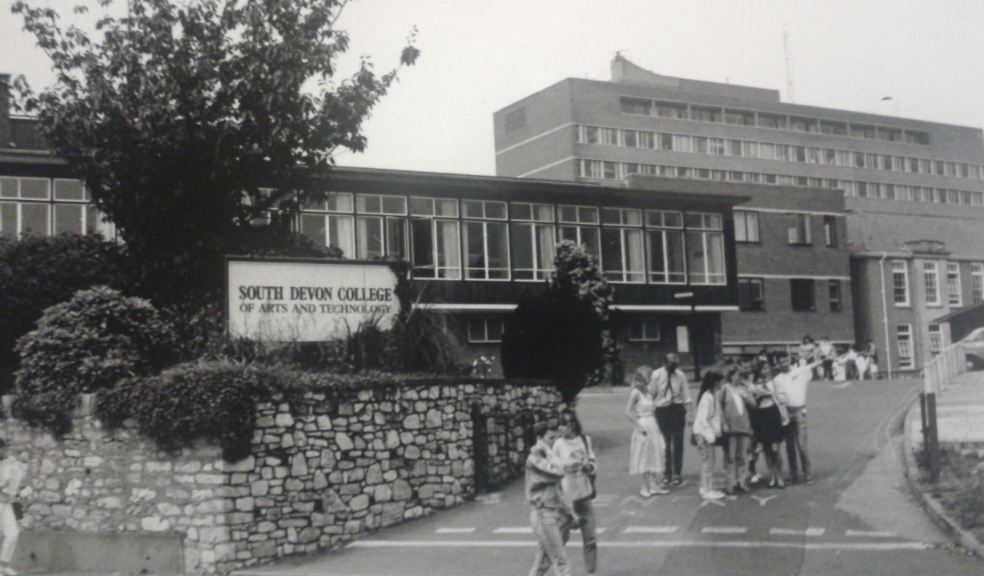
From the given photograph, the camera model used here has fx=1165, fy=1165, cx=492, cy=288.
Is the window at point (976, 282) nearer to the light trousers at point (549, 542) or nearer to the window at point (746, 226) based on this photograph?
the window at point (746, 226)

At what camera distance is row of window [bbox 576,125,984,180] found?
74.0 m

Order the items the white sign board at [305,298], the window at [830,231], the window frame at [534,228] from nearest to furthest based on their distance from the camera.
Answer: the white sign board at [305,298], the window frame at [534,228], the window at [830,231]

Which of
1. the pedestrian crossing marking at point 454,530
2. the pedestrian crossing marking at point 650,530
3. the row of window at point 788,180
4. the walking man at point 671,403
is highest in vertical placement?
the row of window at point 788,180

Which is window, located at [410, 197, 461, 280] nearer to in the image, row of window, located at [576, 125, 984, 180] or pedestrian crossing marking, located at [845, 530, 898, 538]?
pedestrian crossing marking, located at [845, 530, 898, 538]

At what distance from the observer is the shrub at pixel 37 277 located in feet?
59.9

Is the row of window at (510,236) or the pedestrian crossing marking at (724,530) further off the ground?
the row of window at (510,236)

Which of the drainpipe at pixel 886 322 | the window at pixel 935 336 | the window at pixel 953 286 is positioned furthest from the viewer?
the drainpipe at pixel 886 322

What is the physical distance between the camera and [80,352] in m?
16.6

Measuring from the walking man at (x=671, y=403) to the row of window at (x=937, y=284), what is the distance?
1283 inches

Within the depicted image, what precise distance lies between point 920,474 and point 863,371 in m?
24.3

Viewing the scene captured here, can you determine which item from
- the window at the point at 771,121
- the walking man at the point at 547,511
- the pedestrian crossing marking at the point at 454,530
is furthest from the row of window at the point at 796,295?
the walking man at the point at 547,511

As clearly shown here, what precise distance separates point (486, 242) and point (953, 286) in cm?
2214

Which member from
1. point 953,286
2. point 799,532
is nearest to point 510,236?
point 953,286

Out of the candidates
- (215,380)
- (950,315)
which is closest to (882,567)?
(215,380)
